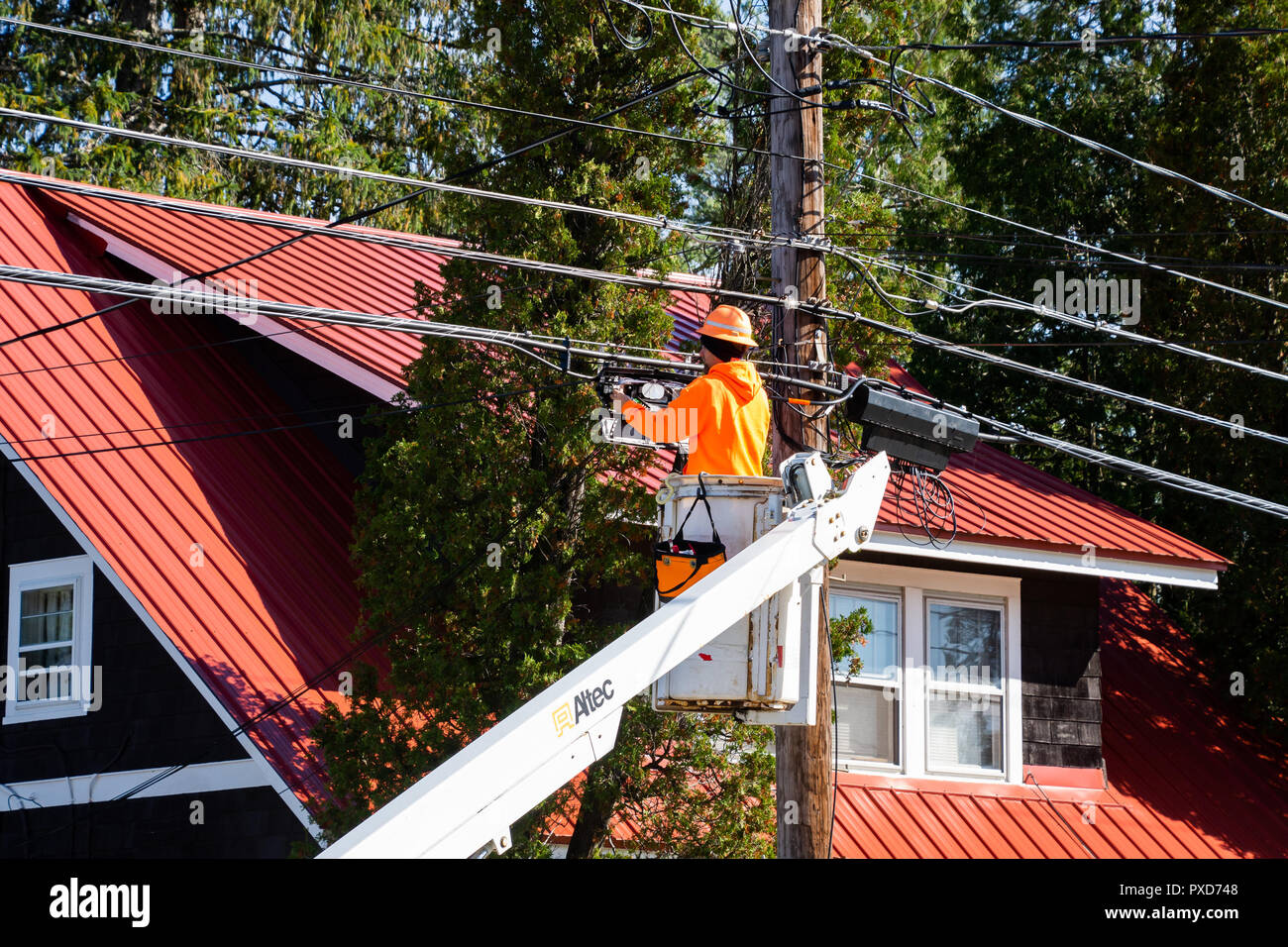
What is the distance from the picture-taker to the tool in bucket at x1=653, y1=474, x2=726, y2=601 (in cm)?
952

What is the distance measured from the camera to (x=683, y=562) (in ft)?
31.3

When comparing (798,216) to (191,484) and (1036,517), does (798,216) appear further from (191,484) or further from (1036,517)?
(191,484)

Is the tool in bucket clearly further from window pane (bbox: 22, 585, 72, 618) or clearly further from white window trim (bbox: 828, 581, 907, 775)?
window pane (bbox: 22, 585, 72, 618)

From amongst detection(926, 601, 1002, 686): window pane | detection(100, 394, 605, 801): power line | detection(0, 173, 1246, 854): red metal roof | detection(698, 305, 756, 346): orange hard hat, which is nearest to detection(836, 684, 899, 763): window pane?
detection(0, 173, 1246, 854): red metal roof

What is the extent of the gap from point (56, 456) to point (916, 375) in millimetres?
16512

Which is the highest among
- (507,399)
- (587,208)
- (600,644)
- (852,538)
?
(587,208)

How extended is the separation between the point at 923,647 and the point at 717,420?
6.71 m

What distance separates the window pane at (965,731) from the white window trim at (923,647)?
0.07 metres

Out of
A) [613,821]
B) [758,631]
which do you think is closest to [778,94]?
[758,631]

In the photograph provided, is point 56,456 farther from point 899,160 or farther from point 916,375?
point 899,160

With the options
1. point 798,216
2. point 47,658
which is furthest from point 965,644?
point 47,658

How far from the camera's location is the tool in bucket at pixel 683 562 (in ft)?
31.2

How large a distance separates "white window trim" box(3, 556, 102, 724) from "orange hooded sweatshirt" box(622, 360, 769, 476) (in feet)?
21.0

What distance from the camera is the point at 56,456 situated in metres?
13.7
